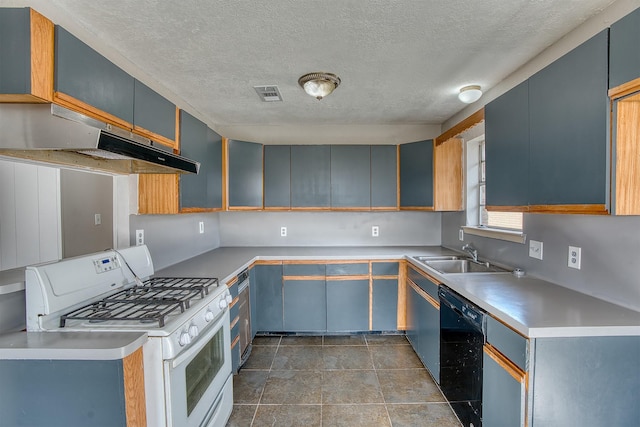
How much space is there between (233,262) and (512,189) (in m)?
2.21

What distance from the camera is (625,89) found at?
1.05 meters

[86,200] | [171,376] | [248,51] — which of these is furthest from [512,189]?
[86,200]

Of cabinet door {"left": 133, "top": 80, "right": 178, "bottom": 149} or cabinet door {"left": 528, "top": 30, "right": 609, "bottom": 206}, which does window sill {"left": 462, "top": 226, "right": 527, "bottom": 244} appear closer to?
cabinet door {"left": 528, "top": 30, "right": 609, "bottom": 206}

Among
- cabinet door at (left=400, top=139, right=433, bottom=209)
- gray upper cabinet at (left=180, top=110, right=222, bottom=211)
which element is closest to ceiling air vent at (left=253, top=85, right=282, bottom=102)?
gray upper cabinet at (left=180, top=110, right=222, bottom=211)

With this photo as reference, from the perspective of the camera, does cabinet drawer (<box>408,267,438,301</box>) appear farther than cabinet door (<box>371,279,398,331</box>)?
No

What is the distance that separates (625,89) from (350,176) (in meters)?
2.30

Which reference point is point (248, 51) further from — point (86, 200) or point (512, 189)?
point (512, 189)

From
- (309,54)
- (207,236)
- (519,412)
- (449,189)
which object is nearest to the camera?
(519,412)

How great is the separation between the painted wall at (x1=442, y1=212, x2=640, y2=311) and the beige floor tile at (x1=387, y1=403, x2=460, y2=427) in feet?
3.65

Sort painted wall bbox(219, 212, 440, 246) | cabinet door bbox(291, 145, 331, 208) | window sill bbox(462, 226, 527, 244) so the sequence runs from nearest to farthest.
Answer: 1. window sill bbox(462, 226, 527, 244)
2. cabinet door bbox(291, 145, 331, 208)
3. painted wall bbox(219, 212, 440, 246)

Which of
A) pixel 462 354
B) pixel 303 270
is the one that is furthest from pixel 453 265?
pixel 303 270

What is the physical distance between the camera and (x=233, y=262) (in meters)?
2.60

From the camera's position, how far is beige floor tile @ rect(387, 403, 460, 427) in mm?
1856

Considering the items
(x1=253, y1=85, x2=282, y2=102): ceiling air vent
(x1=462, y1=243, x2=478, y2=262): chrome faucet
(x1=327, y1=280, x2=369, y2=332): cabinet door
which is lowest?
(x1=327, y1=280, x2=369, y2=332): cabinet door
